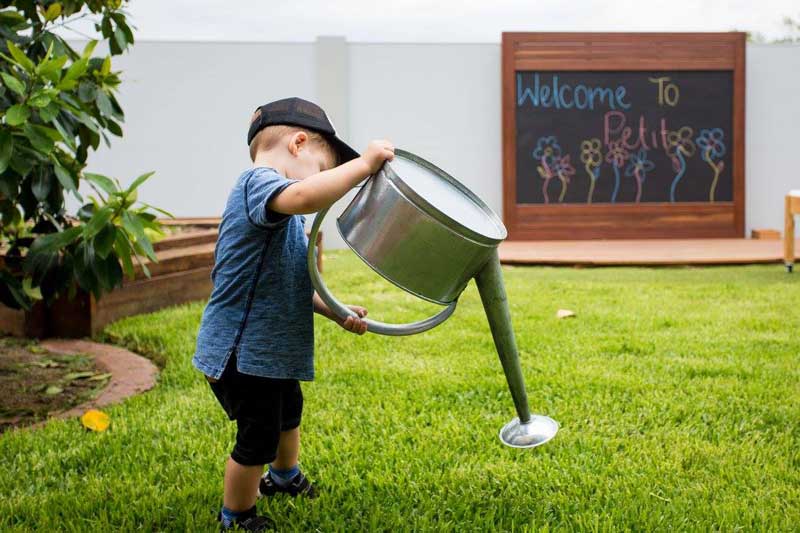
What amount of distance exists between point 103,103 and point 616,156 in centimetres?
705

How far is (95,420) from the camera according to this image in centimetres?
250

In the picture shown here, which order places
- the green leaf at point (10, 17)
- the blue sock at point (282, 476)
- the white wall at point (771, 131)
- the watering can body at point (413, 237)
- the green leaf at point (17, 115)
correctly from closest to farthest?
the watering can body at point (413, 237)
the blue sock at point (282, 476)
the green leaf at point (17, 115)
the green leaf at point (10, 17)
the white wall at point (771, 131)

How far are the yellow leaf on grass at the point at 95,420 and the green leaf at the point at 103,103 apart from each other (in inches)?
39.9

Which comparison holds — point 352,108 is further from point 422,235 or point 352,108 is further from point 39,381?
point 422,235

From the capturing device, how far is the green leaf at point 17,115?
2.14m

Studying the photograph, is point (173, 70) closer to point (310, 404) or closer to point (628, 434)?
point (310, 404)

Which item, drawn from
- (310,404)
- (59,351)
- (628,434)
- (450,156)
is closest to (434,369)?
(310,404)

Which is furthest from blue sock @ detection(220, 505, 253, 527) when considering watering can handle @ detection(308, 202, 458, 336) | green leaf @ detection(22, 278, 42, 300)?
green leaf @ detection(22, 278, 42, 300)

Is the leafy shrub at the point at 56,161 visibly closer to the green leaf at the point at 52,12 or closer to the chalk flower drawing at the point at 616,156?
the green leaf at the point at 52,12

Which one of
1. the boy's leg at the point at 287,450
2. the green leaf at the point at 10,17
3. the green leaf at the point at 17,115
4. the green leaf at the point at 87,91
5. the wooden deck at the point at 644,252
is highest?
the green leaf at the point at 10,17

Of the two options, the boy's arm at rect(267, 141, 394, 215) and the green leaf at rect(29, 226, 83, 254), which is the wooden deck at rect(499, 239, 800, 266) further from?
the boy's arm at rect(267, 141, 394, 215)

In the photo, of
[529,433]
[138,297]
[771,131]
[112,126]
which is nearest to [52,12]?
[112,126]

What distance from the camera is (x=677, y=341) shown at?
11.6ft

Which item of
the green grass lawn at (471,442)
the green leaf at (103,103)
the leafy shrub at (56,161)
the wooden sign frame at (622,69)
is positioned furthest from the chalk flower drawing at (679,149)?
the green leaf at (103,103)
